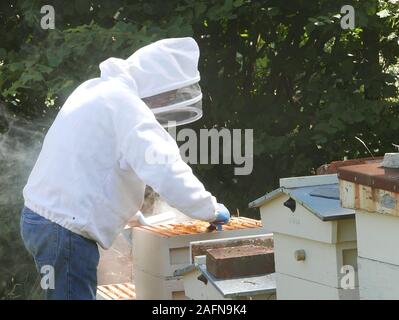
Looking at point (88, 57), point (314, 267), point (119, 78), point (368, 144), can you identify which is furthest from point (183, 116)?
point (368, 144)

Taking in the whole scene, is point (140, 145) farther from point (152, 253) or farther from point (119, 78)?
point (152, 253)

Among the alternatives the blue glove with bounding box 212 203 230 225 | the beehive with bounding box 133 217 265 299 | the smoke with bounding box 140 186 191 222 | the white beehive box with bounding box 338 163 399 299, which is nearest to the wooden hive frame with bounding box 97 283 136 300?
the beehive with bounding box 133 217 265 299

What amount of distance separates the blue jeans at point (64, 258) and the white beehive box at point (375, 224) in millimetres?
1049

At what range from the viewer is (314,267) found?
2992 millimetres

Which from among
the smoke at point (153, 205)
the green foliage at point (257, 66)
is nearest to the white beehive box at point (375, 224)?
the smoke at point (153, 205)

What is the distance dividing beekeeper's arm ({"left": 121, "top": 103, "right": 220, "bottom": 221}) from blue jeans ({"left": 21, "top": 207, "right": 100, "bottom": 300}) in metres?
0.37

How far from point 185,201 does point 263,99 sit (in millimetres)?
3012

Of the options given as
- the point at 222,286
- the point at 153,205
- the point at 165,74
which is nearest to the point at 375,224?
the point at 222,286

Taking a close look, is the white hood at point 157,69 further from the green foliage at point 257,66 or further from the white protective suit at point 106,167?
the green foliage at point 257,66

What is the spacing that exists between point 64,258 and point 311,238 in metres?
0.97

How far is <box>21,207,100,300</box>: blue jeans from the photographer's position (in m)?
3.13

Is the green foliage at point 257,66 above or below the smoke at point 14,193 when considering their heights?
above

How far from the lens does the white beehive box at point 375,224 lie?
102 inches

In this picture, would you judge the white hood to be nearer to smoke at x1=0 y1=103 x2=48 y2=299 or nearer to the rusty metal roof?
the rusty metal roof
